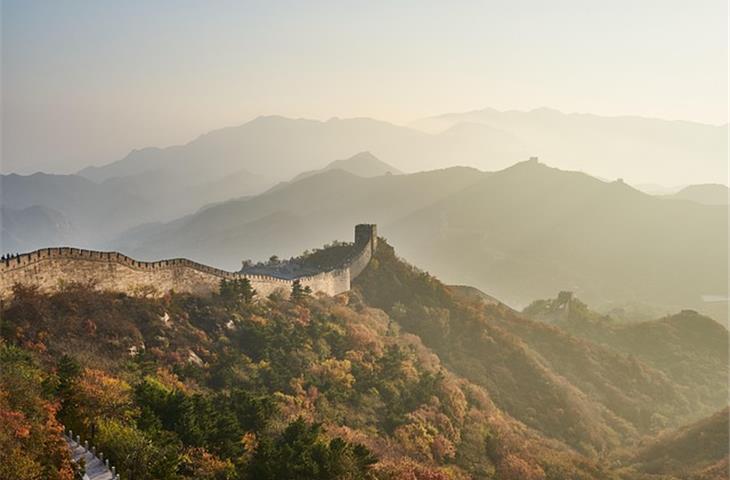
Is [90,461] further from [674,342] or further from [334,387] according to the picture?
[674,342]

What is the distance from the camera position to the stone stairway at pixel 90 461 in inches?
593

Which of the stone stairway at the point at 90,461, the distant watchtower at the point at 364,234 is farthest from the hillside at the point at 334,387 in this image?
the distant watchtower at the point at 364,234

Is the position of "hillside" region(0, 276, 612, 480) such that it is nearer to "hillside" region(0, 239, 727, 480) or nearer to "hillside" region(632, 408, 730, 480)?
"hillside" region(0, 239, 727, 480)

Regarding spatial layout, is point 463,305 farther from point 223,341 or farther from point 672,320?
point 672,320

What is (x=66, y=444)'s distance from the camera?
51.4 feet

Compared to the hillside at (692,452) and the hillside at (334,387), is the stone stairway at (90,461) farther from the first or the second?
the hillside at (692,452)

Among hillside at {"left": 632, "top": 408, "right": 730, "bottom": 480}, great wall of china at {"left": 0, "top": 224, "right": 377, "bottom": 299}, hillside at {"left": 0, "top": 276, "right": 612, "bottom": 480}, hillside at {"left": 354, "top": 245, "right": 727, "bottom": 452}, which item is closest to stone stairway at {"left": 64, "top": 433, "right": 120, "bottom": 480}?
hillside at {"left": 0, "top": 276, "right": 612, "bottom": 480}

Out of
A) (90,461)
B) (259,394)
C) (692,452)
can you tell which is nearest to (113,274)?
(259,394)

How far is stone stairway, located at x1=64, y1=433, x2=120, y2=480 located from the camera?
49.4 feet

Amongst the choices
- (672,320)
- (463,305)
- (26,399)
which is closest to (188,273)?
(26,399)

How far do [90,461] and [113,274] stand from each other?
14.2 metres

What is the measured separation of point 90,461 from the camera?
616 inches

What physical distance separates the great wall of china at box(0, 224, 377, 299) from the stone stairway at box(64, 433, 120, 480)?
30.7ft

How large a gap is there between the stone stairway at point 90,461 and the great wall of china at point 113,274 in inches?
368
